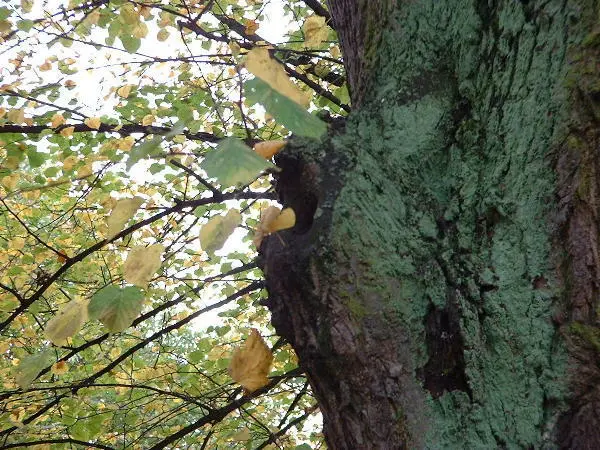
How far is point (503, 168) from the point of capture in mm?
1001

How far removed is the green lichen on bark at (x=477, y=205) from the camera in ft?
2.88

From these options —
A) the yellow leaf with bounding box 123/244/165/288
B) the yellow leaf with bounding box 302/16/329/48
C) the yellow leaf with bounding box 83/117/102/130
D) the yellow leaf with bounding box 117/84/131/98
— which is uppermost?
the yellow leaf with bounding box 117/84/131/98

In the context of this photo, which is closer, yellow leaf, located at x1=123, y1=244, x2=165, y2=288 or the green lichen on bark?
the green lichen on bark

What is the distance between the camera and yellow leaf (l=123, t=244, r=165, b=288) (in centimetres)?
113

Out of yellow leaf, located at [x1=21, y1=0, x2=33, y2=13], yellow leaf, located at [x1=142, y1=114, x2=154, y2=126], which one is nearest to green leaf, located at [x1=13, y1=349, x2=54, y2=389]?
yellow leaf, located at [x1=142, y1=114, x2=154, y2=126]

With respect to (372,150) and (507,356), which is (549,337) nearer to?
(507,356)

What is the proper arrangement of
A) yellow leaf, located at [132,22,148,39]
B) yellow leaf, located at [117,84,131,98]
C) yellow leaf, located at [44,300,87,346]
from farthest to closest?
yellow leaf, located at [117,84,131,98] → yellow leaf, located at [132,22,148,39] → yellow leaf, located at [44,300,87,346]

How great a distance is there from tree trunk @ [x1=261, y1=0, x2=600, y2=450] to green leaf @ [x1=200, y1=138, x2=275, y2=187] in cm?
38

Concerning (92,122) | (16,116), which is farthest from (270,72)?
(16,116)

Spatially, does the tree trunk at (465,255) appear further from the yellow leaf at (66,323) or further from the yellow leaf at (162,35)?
the yellow leaf at (162,35)

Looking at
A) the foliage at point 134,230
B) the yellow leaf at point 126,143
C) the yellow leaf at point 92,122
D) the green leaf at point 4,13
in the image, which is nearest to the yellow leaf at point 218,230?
the foliage at point 134,230

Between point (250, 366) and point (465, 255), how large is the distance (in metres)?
0.48

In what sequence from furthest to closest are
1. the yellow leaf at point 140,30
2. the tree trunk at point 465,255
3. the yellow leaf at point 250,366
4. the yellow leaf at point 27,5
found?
the yellow leaf at point 27,5
the yellow leaf at point 140,30
the yellow leaf at point 250,366
the tree trunk at point 465,255

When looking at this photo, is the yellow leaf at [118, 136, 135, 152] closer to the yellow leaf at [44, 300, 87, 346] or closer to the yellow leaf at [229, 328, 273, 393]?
the yellow leaf at [44, 300, 87, 346]
